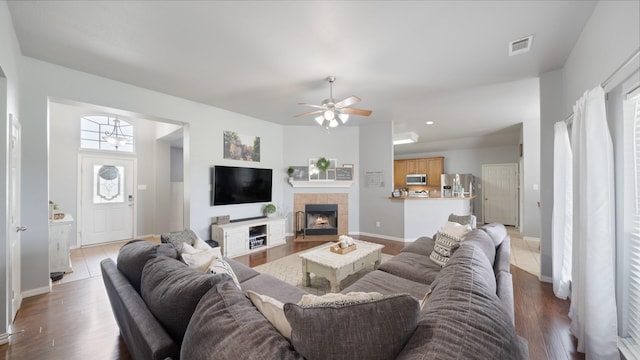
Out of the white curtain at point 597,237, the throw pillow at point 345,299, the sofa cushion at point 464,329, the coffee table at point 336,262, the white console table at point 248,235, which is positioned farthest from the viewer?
the white console table at point 248,235

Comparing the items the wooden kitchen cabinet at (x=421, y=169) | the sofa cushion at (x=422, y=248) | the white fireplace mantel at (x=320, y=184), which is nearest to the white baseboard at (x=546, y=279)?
the sofa cushion at (x=422, y=248)

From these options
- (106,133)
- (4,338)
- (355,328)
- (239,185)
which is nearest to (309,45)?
(355,328)

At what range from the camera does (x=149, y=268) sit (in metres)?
1.42

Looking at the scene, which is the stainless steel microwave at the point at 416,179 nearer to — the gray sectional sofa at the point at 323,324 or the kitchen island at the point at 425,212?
the kitchen island at the point at 425,212

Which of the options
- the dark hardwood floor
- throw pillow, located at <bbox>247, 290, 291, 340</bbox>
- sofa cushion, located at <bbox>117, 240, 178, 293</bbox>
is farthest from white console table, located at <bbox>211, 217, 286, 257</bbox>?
throw pillow, located at <bbox>247, 290, 291, 340</bbox>

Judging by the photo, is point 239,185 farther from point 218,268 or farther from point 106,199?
point 218,268

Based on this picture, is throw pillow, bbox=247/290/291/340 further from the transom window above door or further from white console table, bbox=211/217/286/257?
the transom window above door

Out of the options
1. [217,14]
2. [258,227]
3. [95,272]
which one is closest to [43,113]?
[95,272]

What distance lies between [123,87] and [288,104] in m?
2.32

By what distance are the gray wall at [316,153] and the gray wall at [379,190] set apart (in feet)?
0.50

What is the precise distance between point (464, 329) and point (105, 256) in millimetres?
5391

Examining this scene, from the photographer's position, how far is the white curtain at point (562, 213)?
8.21 feet

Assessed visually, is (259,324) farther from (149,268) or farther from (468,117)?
(468,117)

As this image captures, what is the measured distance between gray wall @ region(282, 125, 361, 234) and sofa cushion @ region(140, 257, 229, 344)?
4.23m
